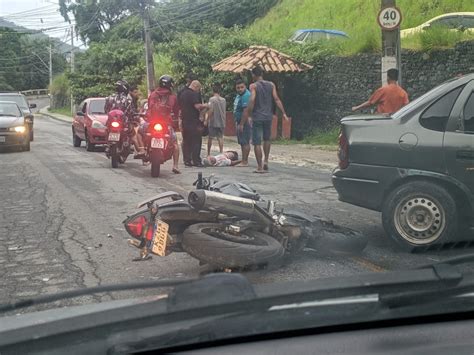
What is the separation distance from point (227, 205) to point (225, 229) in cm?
23

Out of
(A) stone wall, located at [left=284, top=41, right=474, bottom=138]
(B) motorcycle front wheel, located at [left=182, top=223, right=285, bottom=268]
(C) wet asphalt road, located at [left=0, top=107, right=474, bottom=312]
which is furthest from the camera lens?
(A) stone wall, located at [left=284, top=41, right=474, bottom=138]

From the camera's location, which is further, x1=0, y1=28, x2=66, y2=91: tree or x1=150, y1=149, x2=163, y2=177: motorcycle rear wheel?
x1=0, y1=28, x2=66, y2=91: tree

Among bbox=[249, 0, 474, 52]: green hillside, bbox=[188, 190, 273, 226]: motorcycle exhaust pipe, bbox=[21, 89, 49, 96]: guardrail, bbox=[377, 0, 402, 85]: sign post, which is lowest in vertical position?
bbox=[188, 190, 273, 226]: motorcycle exhaust pipe

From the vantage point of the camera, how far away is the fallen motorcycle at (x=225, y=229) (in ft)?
16.5

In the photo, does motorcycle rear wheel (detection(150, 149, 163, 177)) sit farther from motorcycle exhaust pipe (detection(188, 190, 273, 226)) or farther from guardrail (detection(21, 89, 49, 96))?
guardrail (detection(21, 89, 49, 96))

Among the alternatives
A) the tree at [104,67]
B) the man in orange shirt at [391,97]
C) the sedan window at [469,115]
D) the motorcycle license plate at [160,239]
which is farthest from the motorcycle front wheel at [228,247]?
the tree at [104,67]

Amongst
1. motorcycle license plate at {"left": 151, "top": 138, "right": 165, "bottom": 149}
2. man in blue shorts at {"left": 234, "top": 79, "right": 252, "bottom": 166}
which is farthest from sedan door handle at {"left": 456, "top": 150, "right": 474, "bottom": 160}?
man in blue shorts at {"left": 234, "top": 79, "right": 252, "bottom": 166}

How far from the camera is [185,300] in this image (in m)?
2.29

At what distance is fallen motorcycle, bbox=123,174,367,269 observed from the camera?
504cm

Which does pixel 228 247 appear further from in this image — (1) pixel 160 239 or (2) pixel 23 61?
(2) pixel 23 61

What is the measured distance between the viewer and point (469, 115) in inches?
242

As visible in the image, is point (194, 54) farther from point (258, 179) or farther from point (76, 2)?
point (76, 2)

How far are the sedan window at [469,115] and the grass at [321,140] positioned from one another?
11999mm

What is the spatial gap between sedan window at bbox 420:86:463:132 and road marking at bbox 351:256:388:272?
1387 mm
